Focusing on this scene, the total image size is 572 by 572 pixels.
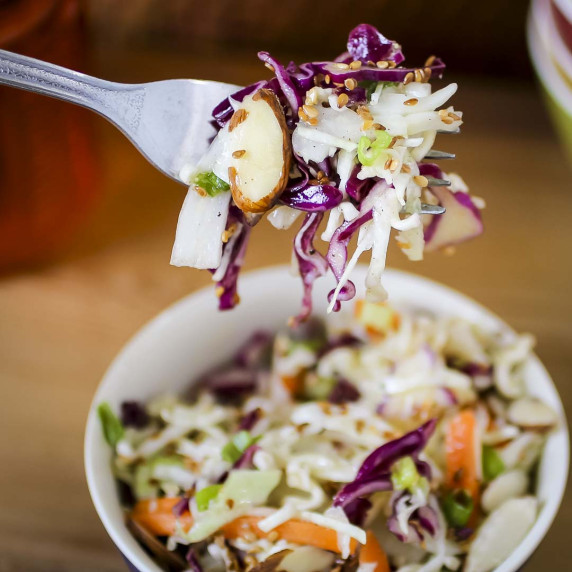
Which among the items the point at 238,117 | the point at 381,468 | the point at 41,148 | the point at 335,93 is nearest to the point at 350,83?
the point at 335,93

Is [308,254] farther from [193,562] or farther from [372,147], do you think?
[193,562]

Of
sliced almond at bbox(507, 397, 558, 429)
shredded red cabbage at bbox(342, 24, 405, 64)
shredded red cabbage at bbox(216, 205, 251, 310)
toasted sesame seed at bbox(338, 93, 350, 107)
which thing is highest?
shredded red cabbage at bbox(342, 24, 405, 64)

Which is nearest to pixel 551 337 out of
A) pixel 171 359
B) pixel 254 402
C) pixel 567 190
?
pixel 567 190

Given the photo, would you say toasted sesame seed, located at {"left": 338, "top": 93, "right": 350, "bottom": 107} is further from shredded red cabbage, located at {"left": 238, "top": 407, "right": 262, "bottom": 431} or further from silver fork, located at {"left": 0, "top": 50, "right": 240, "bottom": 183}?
shredded red cabbage, located at {"left": 238, "top": 407, "right": 262, "bottom": 431}

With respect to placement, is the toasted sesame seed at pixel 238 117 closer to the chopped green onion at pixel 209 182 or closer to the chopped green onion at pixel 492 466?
the chopped green onion at pixel 209 182

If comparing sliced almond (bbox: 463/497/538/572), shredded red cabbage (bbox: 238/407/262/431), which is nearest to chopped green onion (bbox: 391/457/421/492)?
sliced almond (bbox: 463/497/538/572)

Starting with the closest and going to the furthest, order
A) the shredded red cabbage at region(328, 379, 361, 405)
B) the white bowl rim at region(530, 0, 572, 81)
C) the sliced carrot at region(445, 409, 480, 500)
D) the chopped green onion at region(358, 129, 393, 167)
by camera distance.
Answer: the chopped green onion at region(358, 129, 393, 167)
the sliced carrot at region(445, 409, 480, 500)
the shredded red cabbage at region(328, 379, 361, 405)
the white bowl rim at region(530, 0, 572, 81)
